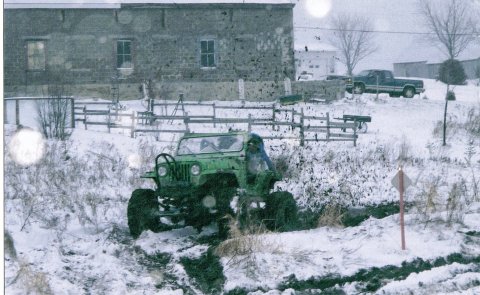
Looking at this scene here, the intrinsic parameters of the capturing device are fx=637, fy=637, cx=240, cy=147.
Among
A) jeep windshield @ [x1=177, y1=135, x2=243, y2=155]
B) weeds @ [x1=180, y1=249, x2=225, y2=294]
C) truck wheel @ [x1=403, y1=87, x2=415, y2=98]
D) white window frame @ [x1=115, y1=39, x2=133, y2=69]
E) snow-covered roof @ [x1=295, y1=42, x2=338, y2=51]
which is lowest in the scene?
weeds @ [x1=180, y1=249, x2=225, y2=294]

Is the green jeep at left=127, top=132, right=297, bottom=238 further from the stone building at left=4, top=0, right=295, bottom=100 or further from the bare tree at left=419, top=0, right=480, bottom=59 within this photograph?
the bare tree at left=419, top=0, right=480, bottom=59

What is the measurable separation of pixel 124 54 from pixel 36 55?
11.4 feet

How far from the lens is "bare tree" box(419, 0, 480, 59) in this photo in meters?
40.6

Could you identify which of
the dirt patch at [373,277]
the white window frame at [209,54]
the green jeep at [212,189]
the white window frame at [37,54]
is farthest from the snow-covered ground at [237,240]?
the white window frame at [209,54]

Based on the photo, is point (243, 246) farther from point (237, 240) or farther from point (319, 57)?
point (319, 57)

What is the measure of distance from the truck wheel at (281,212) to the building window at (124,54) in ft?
59.2

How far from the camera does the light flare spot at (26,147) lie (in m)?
12.6

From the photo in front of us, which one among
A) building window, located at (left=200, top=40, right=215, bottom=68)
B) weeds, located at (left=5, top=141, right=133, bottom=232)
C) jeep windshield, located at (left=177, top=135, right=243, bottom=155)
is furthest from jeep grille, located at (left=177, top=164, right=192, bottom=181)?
building window, located at (left=200, top=40, right=215, bottom=68)

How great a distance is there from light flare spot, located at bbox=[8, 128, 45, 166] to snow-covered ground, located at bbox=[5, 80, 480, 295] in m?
0.06

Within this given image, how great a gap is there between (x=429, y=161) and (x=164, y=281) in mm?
10325

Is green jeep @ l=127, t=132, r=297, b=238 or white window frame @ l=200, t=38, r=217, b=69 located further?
white window frame @ l=200, t=38, r=217, b=69

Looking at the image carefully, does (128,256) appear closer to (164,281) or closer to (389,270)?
(164,281)

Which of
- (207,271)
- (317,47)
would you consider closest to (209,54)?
(207,271)

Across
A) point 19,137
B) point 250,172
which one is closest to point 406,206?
point 250,172
